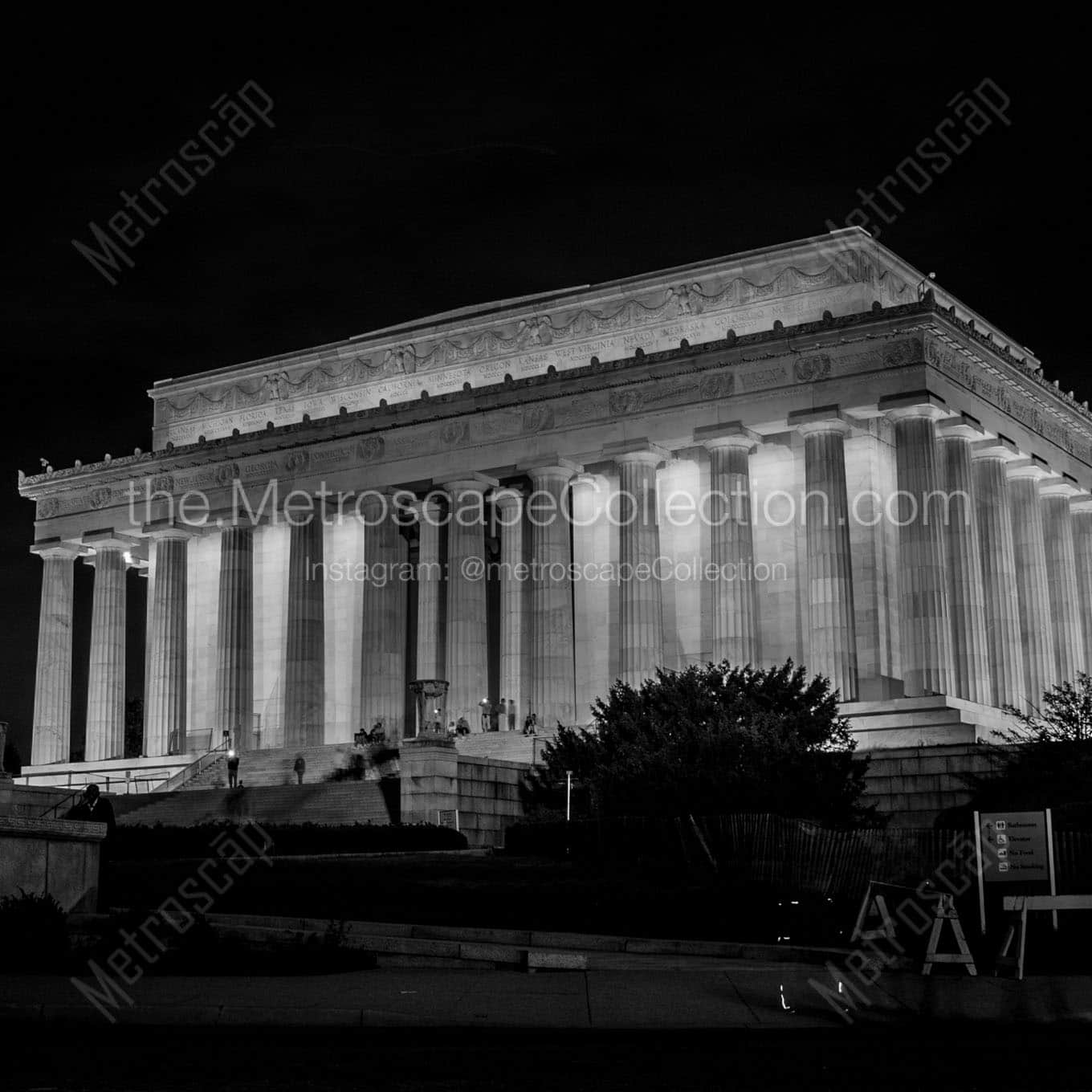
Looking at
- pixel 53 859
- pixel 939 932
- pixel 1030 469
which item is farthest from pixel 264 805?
pixel 939 932

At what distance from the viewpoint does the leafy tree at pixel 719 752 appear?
46.8 m

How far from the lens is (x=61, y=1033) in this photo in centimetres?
1986

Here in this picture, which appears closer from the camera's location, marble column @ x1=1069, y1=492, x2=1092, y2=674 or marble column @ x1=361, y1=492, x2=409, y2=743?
marble column @ x1=1069, y1=492, x2=1092, y2=674

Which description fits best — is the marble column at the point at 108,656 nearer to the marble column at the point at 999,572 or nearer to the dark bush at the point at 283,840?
the dark bush at the point at 283,840

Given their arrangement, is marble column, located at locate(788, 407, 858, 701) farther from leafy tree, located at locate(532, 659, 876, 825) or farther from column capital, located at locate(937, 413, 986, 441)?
leafy tree, located at locate(532, 659, 876, 825)

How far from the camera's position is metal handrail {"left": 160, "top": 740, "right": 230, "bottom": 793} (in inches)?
3101

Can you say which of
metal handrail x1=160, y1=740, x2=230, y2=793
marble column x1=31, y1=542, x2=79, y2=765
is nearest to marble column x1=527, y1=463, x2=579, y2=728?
metal handrail x1=160, y1=740, x2=230, y2=793

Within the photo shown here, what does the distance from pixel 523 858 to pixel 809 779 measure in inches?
328

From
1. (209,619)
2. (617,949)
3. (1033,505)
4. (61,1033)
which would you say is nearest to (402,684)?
(209,619)

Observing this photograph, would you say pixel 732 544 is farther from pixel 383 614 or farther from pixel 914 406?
pixel 383 614

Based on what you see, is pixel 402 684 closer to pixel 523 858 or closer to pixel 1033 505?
pixel 1033 505

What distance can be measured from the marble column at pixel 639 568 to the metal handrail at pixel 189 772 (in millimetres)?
20075

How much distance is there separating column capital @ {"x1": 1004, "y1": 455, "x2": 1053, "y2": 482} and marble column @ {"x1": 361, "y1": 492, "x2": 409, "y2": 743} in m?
29.4

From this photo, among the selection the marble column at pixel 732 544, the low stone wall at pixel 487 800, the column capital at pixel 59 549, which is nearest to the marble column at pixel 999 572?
the marble column at pixel 732 544
